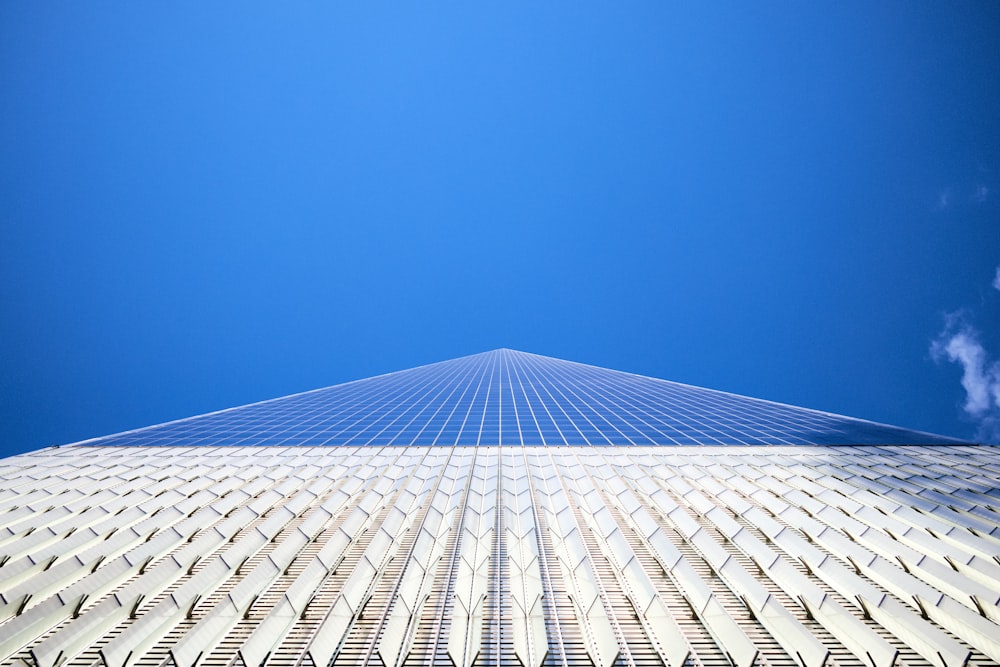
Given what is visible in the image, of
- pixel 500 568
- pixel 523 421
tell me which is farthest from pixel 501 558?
pixel 523 421

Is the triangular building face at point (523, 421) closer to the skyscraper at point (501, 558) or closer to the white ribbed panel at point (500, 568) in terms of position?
the skyscraper at point (501, 558)

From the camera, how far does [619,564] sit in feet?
29.3

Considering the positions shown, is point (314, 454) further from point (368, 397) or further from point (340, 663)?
point (368, 397)

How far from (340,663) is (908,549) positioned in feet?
40.4

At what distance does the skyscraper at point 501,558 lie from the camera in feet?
21.3

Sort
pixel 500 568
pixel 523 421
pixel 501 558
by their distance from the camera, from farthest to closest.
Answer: pixel 523 421 → pixel 501 558 → pixel 500 568

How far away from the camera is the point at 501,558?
9.22m

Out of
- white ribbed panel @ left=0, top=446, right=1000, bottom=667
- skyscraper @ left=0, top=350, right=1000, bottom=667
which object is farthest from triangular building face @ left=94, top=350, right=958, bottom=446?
white ribbed panel @ left=0, top=446, right=1000, bottom=667

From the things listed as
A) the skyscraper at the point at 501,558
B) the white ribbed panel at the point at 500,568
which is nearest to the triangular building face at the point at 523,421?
the skyscraper at the point at 501,558

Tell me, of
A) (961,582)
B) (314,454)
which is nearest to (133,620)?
(314,454)

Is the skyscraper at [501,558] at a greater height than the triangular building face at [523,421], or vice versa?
the triangular building face at [523,421]

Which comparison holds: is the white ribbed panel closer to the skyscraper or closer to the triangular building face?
the skyscraper

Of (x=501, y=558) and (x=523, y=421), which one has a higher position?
(x=523, y=421)

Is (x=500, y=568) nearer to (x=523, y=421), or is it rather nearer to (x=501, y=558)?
(x=501, y=558)
